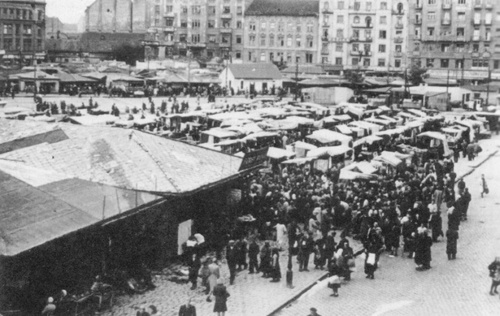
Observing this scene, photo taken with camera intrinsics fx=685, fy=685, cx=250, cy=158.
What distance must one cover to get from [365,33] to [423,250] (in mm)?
81279

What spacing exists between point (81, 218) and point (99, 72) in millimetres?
61026

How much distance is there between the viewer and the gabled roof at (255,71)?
80.9 meters

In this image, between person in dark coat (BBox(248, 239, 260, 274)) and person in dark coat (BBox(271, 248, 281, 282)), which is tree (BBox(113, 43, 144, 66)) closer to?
person in dark coat (BBox(248, 239, 260, 274))

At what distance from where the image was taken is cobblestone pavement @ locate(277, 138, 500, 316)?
54.9 ft

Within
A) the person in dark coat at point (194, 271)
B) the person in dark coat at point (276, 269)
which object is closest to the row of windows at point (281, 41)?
the person in dark coat at point (276, 269)

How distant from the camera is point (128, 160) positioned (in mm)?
21438

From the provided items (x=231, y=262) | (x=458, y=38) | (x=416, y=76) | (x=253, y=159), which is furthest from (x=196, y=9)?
(x=231, y=262)

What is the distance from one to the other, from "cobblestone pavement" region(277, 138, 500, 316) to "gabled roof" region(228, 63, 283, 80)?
59.2 m

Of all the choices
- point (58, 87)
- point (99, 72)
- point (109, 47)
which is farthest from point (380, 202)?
point (109, 47)

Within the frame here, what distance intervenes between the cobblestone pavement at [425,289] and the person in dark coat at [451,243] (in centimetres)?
20

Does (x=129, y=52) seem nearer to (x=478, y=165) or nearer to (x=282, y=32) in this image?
(x=282, y=32)

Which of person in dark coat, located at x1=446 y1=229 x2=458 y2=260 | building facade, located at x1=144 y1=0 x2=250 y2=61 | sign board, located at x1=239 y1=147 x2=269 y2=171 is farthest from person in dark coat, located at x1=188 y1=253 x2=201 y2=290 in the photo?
building facade, located at x1=144 y1=0 x2=250 y2=61

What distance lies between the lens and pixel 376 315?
1625 centimetres

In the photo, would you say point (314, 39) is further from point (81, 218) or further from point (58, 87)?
point (81, 218)
